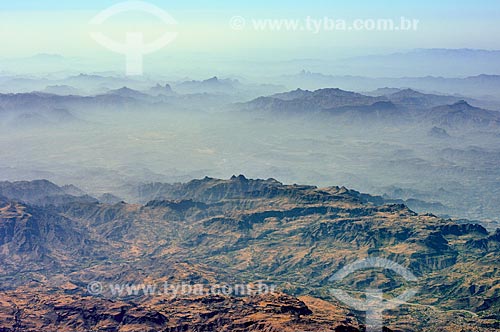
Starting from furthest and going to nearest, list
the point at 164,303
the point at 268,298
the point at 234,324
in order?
the point at 164,303
the point at 268,298
the point at 234,324

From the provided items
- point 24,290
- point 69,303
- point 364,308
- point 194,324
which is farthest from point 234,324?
point 24,290

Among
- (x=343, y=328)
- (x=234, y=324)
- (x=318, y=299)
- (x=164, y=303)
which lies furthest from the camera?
(x=318, y=299)

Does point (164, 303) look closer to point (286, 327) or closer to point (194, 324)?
point (194, 324)

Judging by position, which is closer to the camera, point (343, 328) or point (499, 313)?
point (343, 328)

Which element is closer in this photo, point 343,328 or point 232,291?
point 343,328

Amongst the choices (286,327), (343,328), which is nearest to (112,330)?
(286,327)

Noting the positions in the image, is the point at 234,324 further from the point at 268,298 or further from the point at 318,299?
the point at 318,299

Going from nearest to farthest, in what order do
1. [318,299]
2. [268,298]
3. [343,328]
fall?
[343,328], [268,298], [318,299]

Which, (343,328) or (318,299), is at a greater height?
(343,328)

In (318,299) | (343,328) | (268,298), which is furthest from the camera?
(318,299)
